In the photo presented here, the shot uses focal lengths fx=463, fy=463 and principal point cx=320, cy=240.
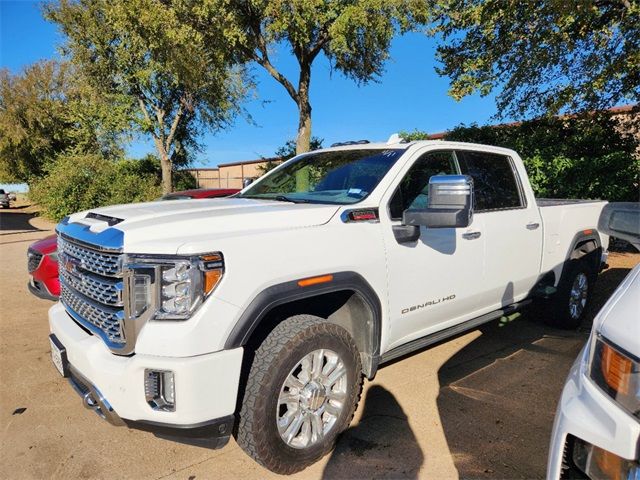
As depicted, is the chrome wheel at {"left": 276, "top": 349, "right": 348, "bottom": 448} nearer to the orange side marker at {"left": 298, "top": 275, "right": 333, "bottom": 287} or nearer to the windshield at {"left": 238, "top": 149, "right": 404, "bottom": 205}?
the orange side marker at {"left": 298, "top": 275, "right": 333, "bottom": 287}

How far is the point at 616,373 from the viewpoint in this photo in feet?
4.84

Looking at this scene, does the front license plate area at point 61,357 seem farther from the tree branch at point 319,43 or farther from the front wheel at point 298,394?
the tree branch at point 319,43

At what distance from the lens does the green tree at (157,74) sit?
11.7 metres

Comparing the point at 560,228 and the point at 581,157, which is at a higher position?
the point at 581,157

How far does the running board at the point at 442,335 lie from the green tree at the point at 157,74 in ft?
30.9

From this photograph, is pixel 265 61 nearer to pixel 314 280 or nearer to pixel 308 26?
pixel 308 26

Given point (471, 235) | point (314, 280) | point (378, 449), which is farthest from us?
point (471, 235)

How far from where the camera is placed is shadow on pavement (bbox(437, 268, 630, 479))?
2.84 meters

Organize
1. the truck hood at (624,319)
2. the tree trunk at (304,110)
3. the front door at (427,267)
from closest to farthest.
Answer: the truck hood at (624,319), the front door at (427,267), the tree trunk at (304,110)

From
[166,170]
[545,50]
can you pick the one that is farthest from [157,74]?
[545,50]

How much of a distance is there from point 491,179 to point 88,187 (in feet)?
62.4

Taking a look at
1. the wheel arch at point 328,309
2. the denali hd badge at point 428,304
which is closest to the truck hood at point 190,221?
the wheel arch at point 328,309

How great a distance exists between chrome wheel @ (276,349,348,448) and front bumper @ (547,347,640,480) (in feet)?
4.35

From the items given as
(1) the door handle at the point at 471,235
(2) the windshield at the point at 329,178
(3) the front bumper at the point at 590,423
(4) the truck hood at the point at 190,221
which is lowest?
(3) the front bumper at the point at 590,423
